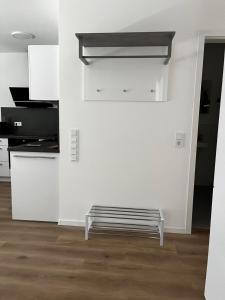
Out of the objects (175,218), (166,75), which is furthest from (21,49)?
(175,218)

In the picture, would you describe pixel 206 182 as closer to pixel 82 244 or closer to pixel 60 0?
pixel 82 244

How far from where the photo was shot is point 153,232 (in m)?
2.65

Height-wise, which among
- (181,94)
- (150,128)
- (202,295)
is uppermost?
(181,94)

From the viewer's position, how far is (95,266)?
2080 millimetres

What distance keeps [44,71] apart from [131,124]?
116 cm

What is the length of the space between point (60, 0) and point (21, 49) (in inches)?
94.1

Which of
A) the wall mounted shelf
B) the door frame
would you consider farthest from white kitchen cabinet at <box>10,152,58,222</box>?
the door frame

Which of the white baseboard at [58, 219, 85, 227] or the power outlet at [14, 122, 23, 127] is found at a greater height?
the power outlet at [14, 122, 23, 127]

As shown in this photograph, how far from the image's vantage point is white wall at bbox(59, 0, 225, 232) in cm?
240

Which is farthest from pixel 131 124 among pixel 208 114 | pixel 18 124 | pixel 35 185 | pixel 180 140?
pixel 18 124

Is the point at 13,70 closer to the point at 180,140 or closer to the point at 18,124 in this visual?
the point at 18,124

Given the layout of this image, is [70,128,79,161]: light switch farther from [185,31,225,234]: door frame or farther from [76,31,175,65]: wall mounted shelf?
[185,31,225,234]: door frame

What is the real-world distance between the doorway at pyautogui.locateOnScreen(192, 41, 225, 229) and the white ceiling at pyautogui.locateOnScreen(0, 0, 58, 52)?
8.06 feet

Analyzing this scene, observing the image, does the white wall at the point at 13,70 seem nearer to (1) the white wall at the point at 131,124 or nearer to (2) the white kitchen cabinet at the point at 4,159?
(2) the white kitchen cabinet at the point at 4,159
